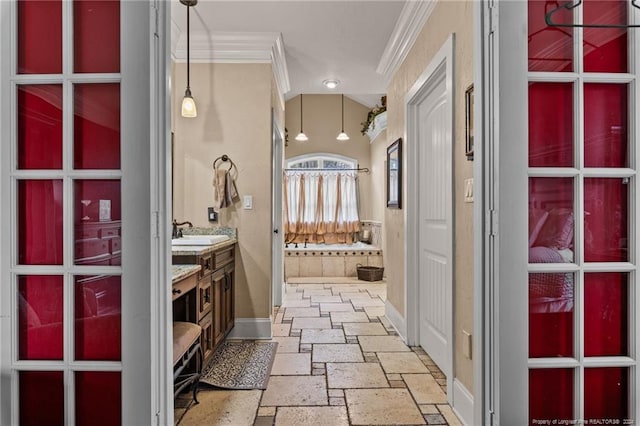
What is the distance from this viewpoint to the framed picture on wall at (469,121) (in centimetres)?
200

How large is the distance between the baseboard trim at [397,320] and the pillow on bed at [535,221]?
2104 mm

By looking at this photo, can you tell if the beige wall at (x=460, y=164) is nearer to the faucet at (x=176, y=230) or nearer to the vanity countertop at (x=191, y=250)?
the vanity countertop at (x=191, y=250)

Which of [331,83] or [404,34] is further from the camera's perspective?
[331,83]

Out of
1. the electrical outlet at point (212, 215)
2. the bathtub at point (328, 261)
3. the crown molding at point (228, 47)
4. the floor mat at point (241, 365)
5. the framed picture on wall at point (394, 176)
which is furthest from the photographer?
the bathtub at point (328, 261)

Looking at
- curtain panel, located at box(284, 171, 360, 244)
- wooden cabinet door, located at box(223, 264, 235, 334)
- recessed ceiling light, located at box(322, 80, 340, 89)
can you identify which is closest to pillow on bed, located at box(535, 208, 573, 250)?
wooden cabinet door, located at box(223, 264, 235, 334)

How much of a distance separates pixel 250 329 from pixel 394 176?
2007 mm

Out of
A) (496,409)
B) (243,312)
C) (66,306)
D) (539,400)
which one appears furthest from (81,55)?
(243,312)

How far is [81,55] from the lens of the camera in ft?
4.51

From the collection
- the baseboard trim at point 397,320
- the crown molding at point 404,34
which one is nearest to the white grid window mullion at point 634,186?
the crown molding at point 404,34

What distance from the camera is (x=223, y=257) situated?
3.13 metres

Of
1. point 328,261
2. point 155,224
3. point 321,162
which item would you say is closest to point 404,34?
point 155,224

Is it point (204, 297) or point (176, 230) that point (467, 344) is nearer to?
point (204, 297)

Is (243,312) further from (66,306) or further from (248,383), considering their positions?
(66,306)

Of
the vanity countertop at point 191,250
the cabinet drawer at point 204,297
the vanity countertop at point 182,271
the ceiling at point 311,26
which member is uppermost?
the ceiling at point 311,26
